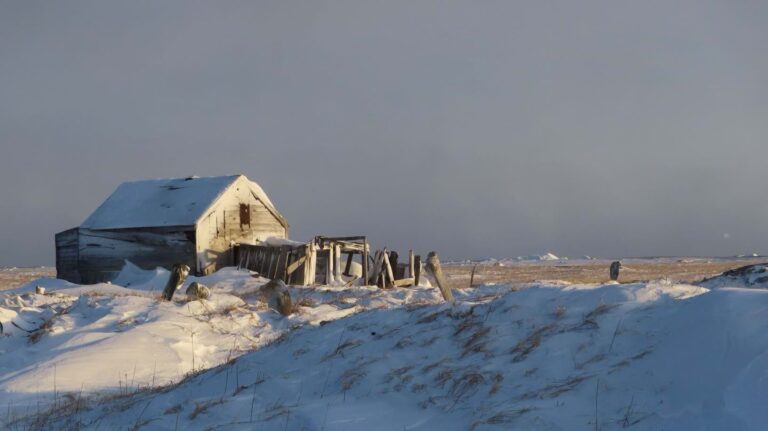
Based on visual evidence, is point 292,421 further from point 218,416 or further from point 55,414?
point 55,414

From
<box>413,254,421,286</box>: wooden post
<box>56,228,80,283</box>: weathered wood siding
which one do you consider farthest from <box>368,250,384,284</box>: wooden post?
<box>56,228,80,283</box>: weathered wood siding

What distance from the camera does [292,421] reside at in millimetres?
5953

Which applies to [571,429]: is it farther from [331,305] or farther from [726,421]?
[331,305]

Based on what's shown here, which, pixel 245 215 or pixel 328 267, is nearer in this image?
pixel 328 267

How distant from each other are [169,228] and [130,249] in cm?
227

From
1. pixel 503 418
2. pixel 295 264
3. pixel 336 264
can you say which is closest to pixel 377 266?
pixel 336 264

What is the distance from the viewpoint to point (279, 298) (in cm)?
1477

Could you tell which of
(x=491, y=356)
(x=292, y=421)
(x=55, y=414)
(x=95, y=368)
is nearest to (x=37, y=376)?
(x=95, y=368)

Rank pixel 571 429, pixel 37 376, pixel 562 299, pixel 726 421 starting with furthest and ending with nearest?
pixel 37 376
pixel 562 299
pixel 571 429
pixel 726 421

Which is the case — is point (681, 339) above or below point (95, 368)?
above

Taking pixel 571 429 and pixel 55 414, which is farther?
pixel 55 414

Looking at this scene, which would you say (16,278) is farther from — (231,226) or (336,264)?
(336,264)

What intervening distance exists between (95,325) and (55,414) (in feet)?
20.2

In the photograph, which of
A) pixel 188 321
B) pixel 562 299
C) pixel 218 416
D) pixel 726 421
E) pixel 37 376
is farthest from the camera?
pixel 188 321
